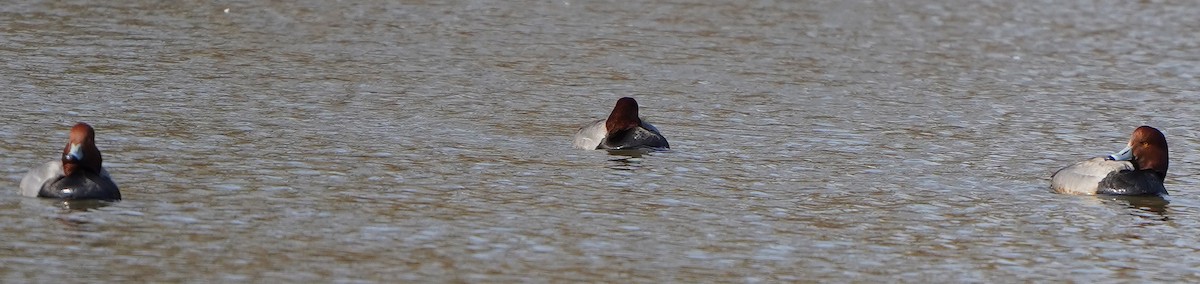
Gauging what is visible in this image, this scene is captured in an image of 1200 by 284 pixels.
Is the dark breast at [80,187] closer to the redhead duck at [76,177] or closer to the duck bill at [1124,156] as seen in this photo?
the redhead duck at [76,177]

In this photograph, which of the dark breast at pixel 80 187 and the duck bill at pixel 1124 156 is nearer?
the dark breast at pixel 80 187

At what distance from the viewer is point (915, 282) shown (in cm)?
908

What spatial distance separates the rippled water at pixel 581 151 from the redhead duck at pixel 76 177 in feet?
0.48

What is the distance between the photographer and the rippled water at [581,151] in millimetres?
9438

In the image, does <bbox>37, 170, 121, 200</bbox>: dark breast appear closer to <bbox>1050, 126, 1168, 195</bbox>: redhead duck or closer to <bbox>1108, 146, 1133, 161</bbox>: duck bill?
<bbox>1050, 126, 1168, 195</bbox>: redhead duck

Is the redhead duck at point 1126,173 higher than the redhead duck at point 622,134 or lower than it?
higher

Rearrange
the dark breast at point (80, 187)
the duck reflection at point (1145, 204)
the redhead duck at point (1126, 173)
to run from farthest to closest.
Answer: the redhead duck at point (1126, 173) < the duck reflection at point (1145, 204) < the dark breast at point (80, 187)

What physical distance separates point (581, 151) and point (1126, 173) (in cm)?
414

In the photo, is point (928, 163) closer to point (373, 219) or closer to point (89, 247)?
point (373, 219)

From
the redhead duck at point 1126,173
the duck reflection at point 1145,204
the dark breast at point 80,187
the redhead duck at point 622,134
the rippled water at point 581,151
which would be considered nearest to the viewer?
the rippled water at point 581,151

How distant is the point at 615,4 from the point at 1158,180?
1371 cm

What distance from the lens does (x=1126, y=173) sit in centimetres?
1255

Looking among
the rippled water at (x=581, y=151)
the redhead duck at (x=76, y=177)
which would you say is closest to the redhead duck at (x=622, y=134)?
the rippled water at (x=581, y=151)

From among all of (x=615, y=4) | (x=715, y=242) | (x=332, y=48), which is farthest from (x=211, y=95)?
Result: (x=615, y=4)
